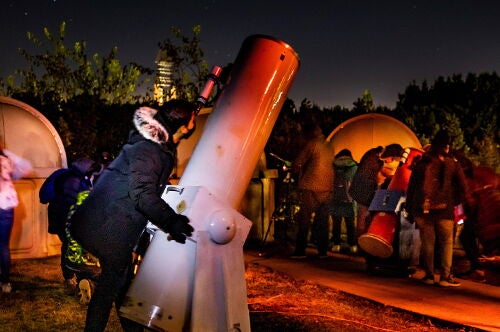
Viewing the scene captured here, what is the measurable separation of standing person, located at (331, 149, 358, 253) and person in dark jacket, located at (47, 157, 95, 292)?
4434 mm

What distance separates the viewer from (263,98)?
411 centimetres

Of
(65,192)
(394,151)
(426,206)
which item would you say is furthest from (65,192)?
(394,151)

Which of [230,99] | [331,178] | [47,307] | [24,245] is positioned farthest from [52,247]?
[230,99]

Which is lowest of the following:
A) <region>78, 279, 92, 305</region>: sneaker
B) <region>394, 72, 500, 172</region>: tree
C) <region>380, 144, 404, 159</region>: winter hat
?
<region>78, 279, 92, 305</region>: sneaker

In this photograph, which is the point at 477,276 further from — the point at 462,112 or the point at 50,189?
the point at 462,112

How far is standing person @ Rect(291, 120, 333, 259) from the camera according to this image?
9.14 m

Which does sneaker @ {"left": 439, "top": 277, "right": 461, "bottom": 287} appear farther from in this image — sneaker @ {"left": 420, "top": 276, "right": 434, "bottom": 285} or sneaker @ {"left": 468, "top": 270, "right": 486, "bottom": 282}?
sneaker @ {"left": 468, "top": 270, "right": 486, "bottom": 282}

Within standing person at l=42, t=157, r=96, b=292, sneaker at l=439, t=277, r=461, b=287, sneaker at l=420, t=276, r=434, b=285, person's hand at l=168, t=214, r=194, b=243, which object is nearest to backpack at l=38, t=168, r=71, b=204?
standing person at l=42, t=157, r=96, b=292

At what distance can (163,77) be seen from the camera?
20547 millimetres

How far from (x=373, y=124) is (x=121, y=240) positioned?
834cm

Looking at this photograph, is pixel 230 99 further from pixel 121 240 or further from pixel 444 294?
pixel 444 294

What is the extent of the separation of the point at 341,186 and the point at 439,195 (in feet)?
9.29

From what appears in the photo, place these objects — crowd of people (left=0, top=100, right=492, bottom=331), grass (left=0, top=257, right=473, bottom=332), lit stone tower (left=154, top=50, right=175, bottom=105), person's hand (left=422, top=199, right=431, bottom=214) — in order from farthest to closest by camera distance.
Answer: lit stone tower (left=154, top=50, right=175, bottom=105)
person's hand (left=422, top=199, right=431, bottom=214)
grass (left=0, top=257, right=473, bottom=332)
crowd of people (left=0, top=100, right=492, bottom=331)

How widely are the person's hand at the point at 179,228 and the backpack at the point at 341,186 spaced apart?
21.0ft
